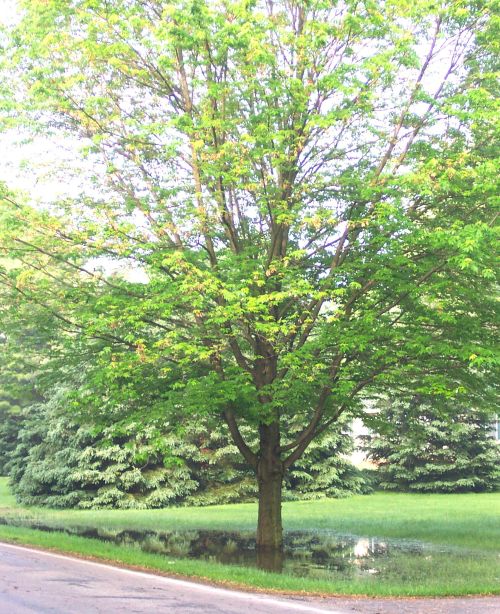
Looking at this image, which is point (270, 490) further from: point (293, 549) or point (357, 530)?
point (357, 530)

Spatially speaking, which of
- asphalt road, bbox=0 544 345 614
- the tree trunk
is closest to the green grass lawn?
asphalt road, bbox=0 544 345 614

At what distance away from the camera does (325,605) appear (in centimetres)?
803

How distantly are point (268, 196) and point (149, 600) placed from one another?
7.03m

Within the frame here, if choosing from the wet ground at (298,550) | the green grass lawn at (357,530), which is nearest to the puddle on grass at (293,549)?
the wet ground at (298,550)

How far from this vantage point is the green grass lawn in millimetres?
9617

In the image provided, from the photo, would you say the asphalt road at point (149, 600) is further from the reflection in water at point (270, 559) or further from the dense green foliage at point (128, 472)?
the dense green foliage at point (128, 472)

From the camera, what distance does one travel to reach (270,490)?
559 inches

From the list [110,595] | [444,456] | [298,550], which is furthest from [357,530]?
[444,456]

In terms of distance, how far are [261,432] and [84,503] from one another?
45.2ft

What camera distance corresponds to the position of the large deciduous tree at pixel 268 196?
36.1 ft

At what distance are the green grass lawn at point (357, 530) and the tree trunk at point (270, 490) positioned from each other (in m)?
2.43

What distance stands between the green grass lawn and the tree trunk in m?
2.43

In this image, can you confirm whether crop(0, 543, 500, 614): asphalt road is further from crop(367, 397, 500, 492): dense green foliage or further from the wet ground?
crop(367, 397, 500, 492): dense green foliage

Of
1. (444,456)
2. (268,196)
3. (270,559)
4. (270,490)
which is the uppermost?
(268,196)
